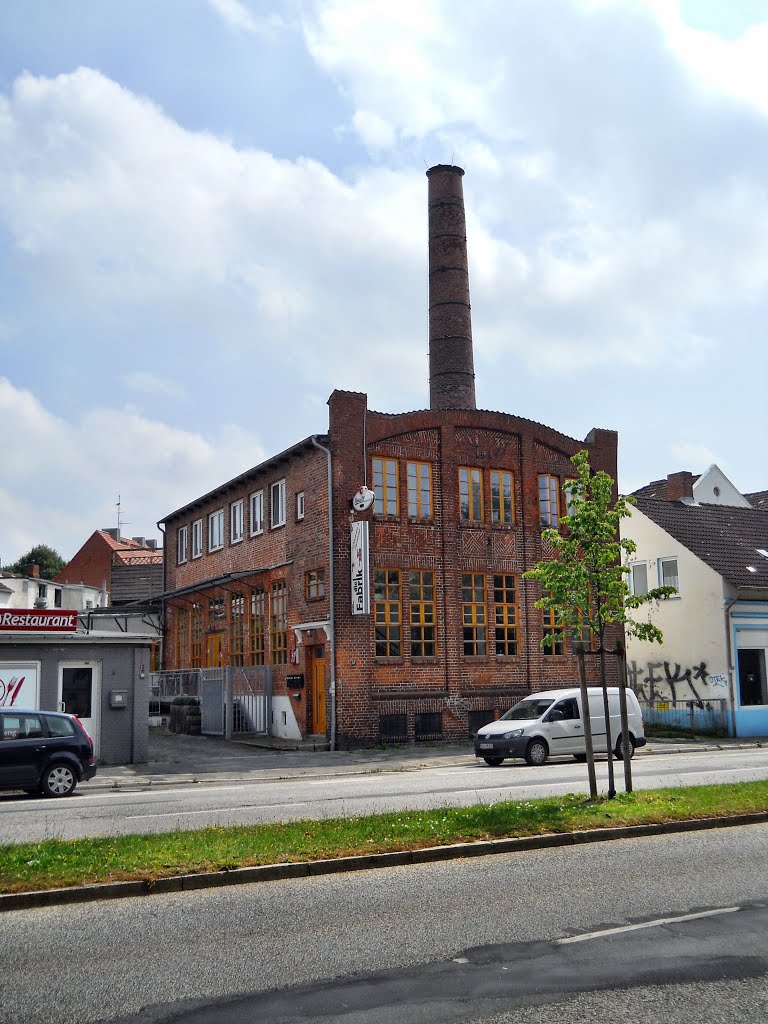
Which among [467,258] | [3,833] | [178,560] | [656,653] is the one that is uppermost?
[467,258]

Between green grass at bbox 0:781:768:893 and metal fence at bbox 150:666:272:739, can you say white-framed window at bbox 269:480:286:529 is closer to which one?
metal fence at bbox 150:666:272:739

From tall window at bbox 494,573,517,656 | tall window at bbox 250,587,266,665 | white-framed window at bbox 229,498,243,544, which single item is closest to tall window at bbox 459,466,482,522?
tall window at bbox 494,573,517,656

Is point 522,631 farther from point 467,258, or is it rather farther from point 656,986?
point 656,986

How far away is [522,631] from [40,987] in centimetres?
2628

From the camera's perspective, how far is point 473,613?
102 feet

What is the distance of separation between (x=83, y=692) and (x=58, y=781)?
5986mm

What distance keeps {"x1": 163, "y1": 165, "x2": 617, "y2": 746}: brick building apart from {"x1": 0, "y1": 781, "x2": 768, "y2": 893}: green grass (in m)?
14.8

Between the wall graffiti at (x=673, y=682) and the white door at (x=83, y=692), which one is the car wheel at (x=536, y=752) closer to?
the white door at (x=83, y=692)

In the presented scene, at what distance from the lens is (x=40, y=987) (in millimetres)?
6273

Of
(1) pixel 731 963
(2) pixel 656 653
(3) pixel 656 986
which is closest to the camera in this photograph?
(3) pixel 656 986

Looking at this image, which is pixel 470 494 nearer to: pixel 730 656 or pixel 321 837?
pixel 730 656

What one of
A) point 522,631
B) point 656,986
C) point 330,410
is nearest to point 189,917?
point 656,986

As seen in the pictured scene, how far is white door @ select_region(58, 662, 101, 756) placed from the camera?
23.6 meters

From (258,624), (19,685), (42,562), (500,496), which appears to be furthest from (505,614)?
(42,562)
